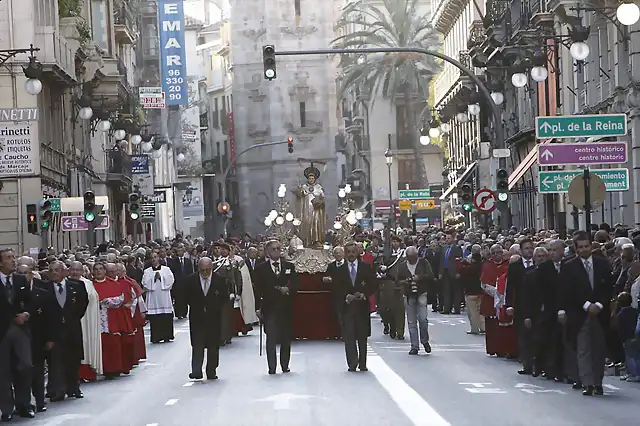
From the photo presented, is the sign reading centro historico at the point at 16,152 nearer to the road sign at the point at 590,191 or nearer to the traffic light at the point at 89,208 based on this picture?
the traffic light at the point at 89,208

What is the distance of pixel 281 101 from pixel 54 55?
68.2 meters

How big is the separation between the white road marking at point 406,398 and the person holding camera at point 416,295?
1.72 meters

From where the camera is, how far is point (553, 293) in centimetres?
1967

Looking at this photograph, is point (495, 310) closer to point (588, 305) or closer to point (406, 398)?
point (588, 305)

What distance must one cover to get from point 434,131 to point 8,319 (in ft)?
108

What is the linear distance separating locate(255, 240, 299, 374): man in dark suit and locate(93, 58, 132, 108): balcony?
119ft

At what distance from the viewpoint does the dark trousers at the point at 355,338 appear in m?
22.2

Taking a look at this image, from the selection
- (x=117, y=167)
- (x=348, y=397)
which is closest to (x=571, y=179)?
(x=348, y=397)

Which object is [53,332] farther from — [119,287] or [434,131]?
[434,131]

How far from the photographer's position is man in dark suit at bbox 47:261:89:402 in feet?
63.9

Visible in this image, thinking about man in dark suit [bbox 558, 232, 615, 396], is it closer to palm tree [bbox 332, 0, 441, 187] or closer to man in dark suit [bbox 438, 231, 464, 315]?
man in dark suit [bbox 438, 231, 464, 315]

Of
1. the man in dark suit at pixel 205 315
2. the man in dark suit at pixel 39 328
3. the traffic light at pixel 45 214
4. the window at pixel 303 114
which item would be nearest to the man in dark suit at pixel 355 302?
the man in dark suit at pixel 205 315

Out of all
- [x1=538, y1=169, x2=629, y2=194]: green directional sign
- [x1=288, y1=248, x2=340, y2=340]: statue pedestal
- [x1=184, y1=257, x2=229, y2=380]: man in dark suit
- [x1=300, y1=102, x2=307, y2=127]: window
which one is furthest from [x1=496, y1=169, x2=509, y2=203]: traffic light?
[x1=300, y1=102, x2=307, y2=127]: window

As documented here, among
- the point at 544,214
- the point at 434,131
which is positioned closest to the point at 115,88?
the point at 434,131
